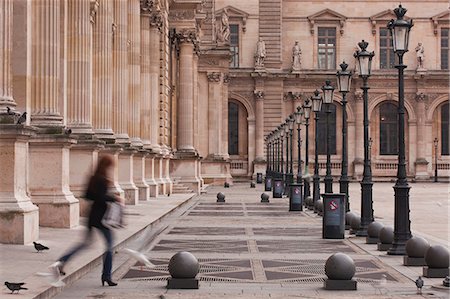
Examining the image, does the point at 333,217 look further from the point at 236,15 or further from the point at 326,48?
the point at 326,48

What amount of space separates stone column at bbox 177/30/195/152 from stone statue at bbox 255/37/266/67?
113 feet

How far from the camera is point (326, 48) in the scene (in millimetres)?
99625

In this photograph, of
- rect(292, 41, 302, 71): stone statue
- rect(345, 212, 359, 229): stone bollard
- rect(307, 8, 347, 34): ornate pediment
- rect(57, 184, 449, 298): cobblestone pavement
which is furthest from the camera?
rect(307, 8, 347, 34): ornate pediment

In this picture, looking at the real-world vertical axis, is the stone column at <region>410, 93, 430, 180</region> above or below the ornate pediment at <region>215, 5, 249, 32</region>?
below

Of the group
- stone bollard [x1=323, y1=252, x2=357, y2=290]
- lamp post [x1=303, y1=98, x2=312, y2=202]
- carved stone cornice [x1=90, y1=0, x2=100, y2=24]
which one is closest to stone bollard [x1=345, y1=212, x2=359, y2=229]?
carved stone cornice [x1=90, y1=0, x2=100, y2=24]

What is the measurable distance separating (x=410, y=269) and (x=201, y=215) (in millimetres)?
19060

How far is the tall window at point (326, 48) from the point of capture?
98875mm

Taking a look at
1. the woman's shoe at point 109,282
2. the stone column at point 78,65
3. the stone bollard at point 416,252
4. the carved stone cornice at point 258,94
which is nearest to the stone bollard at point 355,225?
the stone column at point 78,65

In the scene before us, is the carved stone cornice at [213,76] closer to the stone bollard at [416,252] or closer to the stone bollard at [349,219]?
the stone bollard at [349,219]

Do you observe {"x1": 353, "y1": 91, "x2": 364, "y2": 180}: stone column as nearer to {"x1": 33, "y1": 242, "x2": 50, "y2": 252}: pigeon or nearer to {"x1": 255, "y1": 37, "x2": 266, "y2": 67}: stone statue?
{"x1": 255, "y1": 37, "x2": 266, "y2": 67}: stone statue

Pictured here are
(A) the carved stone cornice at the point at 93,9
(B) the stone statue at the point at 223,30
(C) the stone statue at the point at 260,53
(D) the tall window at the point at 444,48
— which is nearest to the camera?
(A) the carved stone cornice at the point at 93,9

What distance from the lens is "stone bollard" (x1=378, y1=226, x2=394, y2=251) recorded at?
22125 mm

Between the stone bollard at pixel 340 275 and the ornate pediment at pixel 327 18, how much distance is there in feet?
279

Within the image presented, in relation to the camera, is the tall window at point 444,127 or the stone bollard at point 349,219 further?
the tall window at point 444,127
